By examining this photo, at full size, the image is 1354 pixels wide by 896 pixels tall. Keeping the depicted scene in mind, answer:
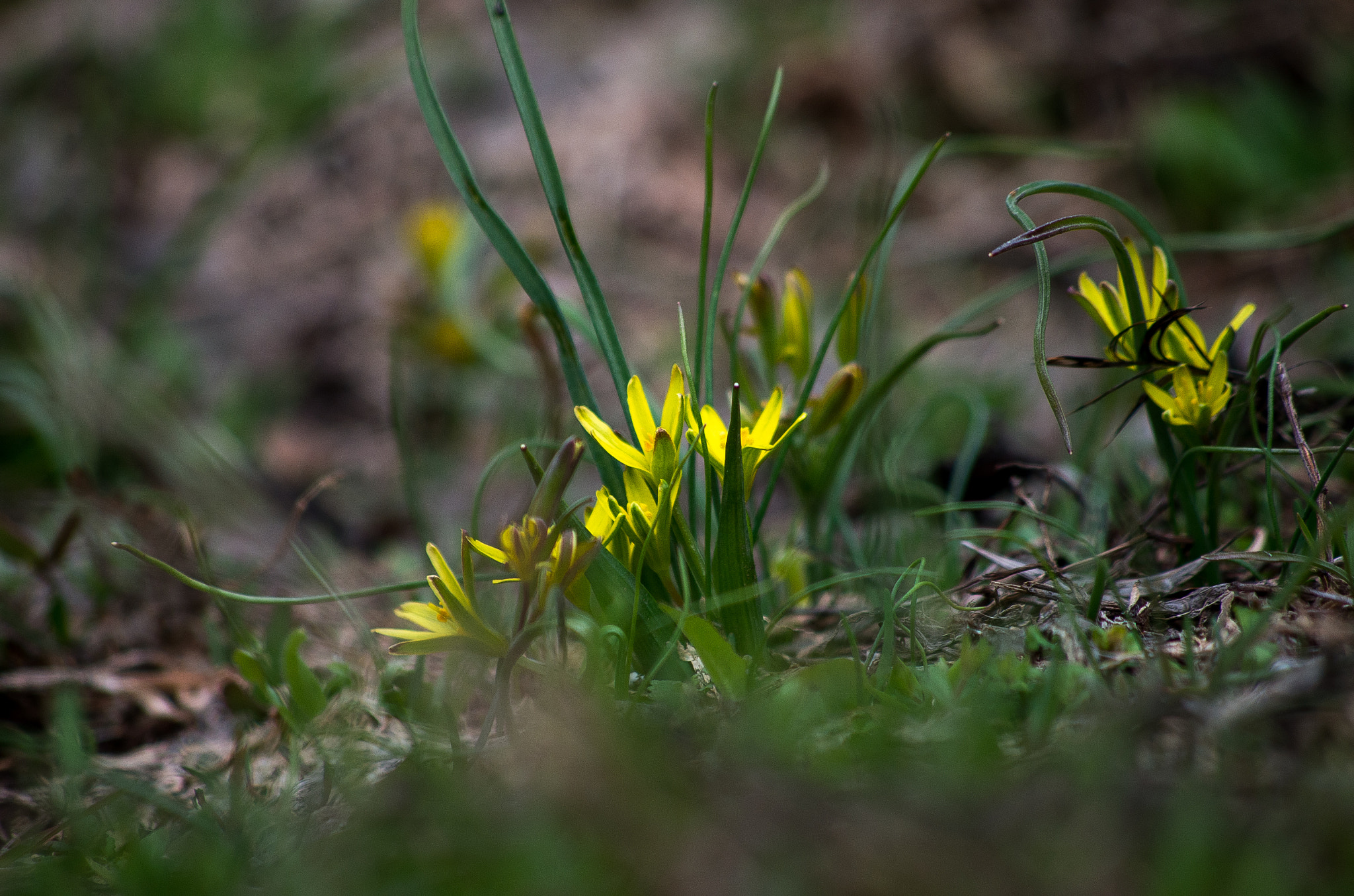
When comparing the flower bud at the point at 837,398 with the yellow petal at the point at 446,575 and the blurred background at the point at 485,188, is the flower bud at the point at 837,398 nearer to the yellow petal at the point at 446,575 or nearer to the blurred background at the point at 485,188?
the yellow petal at the point at 446,575

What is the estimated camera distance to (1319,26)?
382cm

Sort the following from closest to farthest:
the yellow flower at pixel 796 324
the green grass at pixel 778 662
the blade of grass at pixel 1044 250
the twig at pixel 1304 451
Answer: the green grass at pixel 778 662 < the blade of grass at pixel 1044 250 < the twig at pixel 1304 451 < the yellow flower at pixel 796 324

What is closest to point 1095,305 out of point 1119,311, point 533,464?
point 1119,311

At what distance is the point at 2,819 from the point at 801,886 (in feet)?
4.08

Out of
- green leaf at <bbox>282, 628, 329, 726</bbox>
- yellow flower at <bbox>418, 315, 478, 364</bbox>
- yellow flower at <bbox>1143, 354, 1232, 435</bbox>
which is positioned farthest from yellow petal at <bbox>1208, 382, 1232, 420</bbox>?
yellow flower at <bbox>418, 315, 478, 364</bbox>

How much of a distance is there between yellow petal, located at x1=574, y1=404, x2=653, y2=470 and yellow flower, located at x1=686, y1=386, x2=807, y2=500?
0.07 meters

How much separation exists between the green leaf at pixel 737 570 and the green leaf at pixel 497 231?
18 cm

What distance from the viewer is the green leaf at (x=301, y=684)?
1268 mm

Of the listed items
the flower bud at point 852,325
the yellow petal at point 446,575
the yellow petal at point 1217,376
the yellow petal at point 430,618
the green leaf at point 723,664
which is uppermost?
the flower bud at point 852,325

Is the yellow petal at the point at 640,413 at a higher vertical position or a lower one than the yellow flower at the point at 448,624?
higher

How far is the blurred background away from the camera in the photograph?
106 inches

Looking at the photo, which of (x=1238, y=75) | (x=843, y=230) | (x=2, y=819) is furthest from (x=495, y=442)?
(x=1238, y=75)

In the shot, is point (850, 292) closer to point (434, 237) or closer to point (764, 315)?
point (764, 315)

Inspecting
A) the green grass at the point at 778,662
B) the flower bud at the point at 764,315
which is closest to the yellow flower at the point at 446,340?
the green grass at the point at 778,662
